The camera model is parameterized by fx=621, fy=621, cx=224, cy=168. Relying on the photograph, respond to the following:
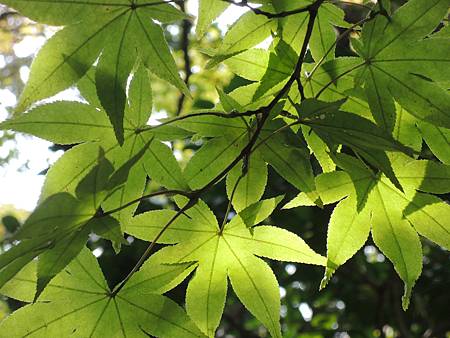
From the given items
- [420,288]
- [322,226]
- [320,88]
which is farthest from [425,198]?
[420,288]

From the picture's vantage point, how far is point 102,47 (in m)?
0.87

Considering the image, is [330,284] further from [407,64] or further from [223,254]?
[407,64]

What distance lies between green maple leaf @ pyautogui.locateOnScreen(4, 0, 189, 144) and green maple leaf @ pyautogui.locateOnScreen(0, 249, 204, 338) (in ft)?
0.87

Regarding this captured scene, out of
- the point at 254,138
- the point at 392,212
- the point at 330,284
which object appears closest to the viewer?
the point at 254,138

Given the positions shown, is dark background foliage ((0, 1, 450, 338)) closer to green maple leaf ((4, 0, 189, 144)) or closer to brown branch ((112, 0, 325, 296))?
brown branch ((112, 0, 325, 296))

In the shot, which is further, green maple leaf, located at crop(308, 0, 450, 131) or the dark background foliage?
the dark background foliage

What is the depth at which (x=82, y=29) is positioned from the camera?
0.86 meters

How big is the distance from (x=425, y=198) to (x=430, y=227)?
46mm

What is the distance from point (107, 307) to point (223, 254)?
0.64 ft

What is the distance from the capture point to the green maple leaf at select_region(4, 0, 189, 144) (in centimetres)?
83

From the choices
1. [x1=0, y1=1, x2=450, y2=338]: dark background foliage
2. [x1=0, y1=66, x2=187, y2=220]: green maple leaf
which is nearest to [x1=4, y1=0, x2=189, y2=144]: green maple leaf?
[x1=0, y1=66, x2=187, y2=220]: green maple leaf

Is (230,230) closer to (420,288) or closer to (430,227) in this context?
(430,227)

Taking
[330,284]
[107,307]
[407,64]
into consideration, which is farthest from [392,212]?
[330,284]

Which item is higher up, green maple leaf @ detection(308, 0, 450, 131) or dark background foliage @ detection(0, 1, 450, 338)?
green maple leaf @ detection(308, 0, 450, 131)
